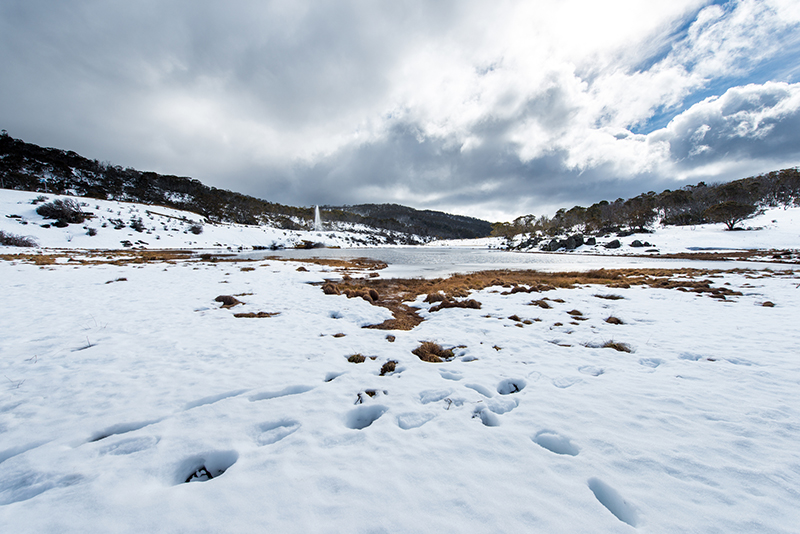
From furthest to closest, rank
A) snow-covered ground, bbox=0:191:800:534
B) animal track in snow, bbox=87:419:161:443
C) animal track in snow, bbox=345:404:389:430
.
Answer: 1. animal track in snow, bbox=345:404:389:430
2. animal track in snow, bbox=87:419:161:443
3. snow-covered ground, bbox=0:191:800:534

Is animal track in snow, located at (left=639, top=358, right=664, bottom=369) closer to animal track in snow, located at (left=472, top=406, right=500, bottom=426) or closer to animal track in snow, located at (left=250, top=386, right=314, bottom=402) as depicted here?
animal track in snow, located at (left=472, top=406, right=500, bottom=426)

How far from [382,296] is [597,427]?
9767mm

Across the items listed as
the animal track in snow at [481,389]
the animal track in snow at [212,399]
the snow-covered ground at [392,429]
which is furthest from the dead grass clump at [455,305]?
the animal track in snow at [212,399]

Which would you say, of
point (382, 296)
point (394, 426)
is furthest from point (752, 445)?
point (382, 296)

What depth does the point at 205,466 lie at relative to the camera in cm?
270

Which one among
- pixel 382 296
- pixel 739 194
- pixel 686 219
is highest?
pixel 739 194

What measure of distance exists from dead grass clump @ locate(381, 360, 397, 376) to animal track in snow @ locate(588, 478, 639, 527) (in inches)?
123

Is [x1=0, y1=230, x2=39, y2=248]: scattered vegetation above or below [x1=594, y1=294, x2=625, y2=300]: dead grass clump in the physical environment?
above

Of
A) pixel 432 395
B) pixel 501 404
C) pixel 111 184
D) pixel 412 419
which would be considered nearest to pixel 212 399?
pixel 412 419

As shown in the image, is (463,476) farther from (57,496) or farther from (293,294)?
(293,294)

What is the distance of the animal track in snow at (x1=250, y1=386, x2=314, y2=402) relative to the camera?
12.8 ft

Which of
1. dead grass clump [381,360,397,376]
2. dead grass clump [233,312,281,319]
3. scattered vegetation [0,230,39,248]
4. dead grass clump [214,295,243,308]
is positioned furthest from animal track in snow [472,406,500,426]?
scattered vegetation [0,230,39,248]

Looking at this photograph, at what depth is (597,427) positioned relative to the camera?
3174 millimetres

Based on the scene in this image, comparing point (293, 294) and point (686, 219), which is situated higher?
point (686, 219)
